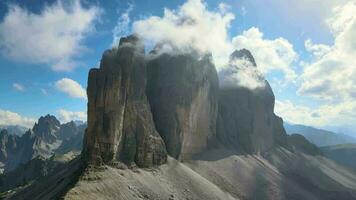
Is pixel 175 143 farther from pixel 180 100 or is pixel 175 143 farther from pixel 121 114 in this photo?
pixel 121 114

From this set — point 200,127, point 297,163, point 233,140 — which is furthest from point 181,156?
point 297,163

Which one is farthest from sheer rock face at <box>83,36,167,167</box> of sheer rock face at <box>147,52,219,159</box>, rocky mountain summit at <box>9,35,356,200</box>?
sheer rock face at <box>147,52,219,159</box>

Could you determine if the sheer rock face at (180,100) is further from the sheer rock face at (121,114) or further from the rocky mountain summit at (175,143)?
the sheer rock face at (121,114)

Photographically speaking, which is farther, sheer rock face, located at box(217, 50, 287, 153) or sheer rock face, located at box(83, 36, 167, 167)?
sheer rock face, located at box(217, 50, 287, 153)

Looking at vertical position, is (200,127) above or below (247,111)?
below

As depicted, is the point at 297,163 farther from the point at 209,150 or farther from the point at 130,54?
the point at 130,54

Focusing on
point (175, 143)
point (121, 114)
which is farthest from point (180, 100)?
point (121, 114)

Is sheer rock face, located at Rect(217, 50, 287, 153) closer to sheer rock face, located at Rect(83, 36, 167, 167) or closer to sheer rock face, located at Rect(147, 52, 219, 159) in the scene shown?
sheer rock face, located at Rect(147, 52, 219, 159)
